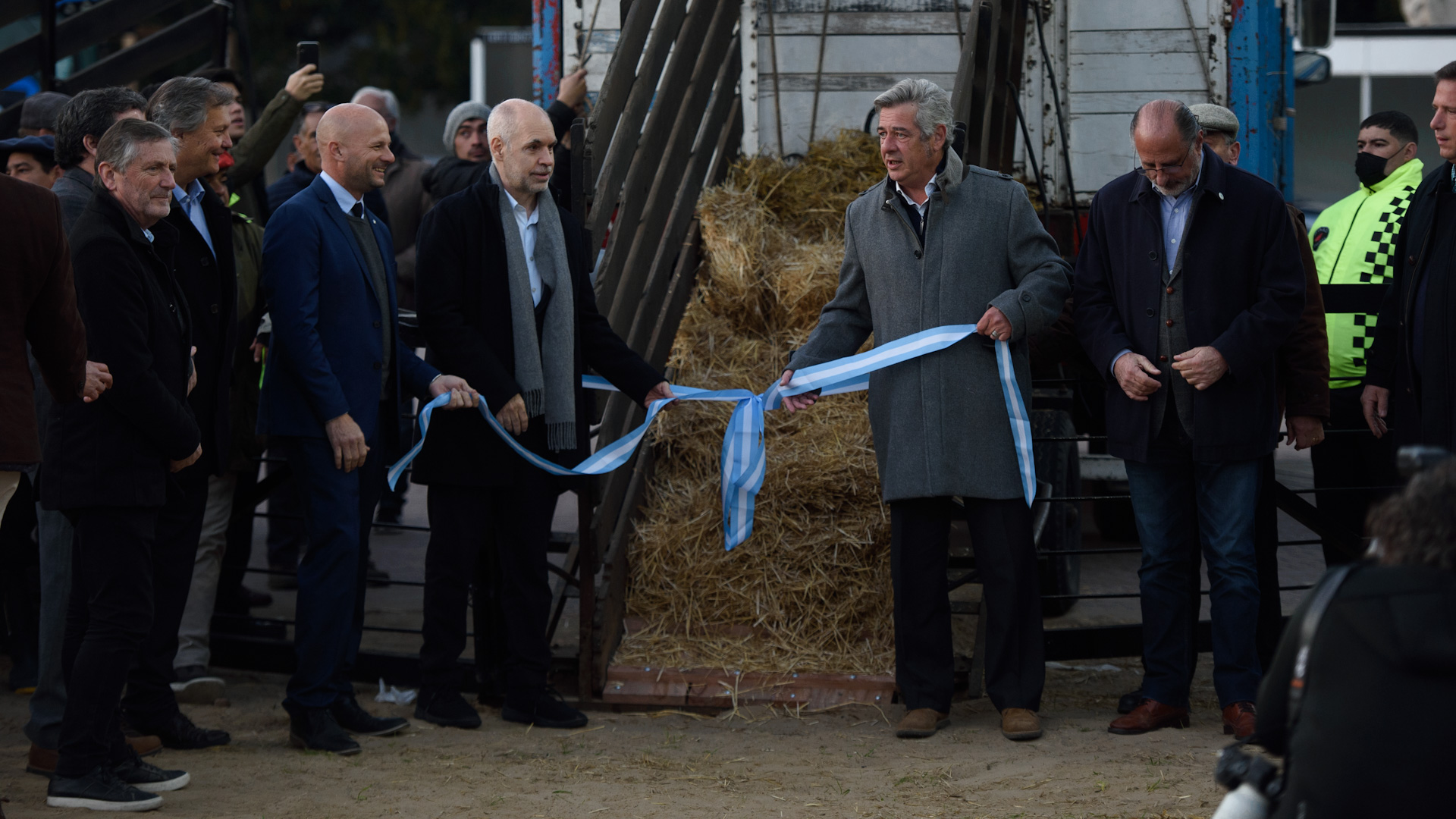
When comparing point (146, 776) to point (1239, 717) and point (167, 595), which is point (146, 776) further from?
point (1239, 717)

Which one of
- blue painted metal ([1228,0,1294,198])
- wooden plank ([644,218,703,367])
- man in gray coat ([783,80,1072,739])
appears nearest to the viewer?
man in gray coat ([783,80,1072,739])

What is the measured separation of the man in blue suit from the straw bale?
107 centimetres

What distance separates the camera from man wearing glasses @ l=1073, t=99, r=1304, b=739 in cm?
459

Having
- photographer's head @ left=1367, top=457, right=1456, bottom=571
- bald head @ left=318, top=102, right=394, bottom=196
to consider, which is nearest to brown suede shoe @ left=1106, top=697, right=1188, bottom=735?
photographer's head @ left=1367, top=457, right=1456, bottom=571

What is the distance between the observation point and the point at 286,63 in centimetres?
2462

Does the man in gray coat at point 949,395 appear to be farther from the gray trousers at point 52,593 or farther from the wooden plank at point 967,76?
the gray trousers at point 52,593

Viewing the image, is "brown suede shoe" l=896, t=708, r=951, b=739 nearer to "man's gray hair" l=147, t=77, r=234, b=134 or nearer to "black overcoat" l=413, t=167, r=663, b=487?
Result: "black overcoat" l=413, t=167, r=663, b=487

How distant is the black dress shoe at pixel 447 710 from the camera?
5074 mm

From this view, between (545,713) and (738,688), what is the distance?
685 mm

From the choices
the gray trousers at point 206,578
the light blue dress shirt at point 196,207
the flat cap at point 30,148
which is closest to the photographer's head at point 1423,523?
the light blue dress shirt at point 196,207

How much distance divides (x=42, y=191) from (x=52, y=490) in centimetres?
85

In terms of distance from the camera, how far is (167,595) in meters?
4.76

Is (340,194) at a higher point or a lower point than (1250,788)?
higher

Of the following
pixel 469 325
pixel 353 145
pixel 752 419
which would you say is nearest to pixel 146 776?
pixel 469 325
